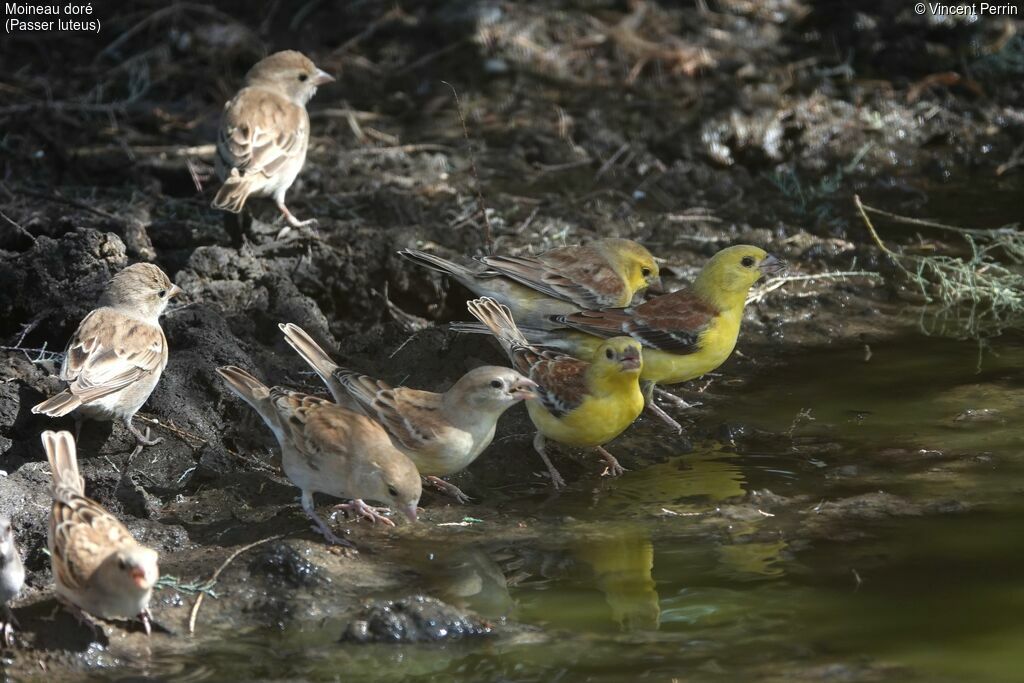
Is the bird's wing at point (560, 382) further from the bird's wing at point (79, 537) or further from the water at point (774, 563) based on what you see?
the bird's wing at point (79, 537)

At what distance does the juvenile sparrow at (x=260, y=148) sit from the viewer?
32.1 feet

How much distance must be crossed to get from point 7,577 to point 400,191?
20.1ft

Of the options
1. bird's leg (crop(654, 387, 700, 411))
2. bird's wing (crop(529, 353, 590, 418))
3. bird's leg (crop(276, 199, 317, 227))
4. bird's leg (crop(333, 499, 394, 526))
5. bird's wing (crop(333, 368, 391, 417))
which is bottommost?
bird's leg (crop(654, 387, 700, 411))

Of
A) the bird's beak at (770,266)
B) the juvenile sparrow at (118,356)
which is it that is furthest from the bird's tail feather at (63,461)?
the bird's beak at (770,266)

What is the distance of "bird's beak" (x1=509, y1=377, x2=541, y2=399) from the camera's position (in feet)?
24.8

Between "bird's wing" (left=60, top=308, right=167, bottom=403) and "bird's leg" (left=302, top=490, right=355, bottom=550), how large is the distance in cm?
121

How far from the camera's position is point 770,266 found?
911cm

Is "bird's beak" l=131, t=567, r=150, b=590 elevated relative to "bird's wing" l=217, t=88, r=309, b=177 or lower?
lower

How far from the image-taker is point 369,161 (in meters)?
12.1

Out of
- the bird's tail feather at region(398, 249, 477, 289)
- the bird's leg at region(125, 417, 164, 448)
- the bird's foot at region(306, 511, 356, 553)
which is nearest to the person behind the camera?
the bird's foot at region(306, 511, 356, 553)

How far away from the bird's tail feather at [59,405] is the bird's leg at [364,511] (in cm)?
145

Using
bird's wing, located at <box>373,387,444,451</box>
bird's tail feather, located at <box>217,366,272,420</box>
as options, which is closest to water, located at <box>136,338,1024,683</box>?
bird's wing, located at <box>373,387,444,451</box>

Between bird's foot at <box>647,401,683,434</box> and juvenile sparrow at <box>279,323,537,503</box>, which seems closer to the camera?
juvenile sparrow at <box>279,323,537,503</box>

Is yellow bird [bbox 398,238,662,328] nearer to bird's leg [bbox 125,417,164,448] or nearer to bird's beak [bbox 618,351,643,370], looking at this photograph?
bird's beak [bbox 618,351,643,370]
